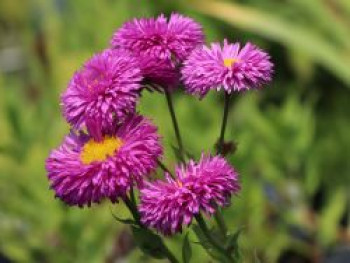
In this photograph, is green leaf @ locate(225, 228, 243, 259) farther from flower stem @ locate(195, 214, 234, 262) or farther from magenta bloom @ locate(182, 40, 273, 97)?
magenta bloom @ locate(182, 40, 273, 97)

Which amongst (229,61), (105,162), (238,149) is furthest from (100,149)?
(238,149)

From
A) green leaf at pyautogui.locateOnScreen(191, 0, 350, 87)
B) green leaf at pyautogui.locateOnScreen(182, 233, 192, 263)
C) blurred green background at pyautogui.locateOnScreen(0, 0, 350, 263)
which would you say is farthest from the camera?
green leaf at pyautogui.locateOnScreen(191, 0, 350, 87)

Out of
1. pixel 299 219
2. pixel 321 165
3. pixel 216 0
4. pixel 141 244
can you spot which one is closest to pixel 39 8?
pixel 216 0

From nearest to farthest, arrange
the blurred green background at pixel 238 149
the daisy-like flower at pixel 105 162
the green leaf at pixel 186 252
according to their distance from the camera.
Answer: the daisy-like flower at pixel 105 162, the green leaf at pixel 186 252, the blurred green background at pixel 238 149

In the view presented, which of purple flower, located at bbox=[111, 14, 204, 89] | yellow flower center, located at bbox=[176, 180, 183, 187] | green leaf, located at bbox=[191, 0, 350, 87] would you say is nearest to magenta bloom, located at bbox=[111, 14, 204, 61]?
purple flower, located at bbox=[111, 14, 204, 89]

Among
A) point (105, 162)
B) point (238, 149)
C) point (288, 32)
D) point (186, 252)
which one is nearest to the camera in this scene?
point (105, 162)

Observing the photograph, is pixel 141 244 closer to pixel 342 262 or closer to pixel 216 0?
pixel 342 262

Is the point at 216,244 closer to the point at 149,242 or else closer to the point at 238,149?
the point at 149,242

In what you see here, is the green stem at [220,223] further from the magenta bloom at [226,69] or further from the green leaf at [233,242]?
the magenta bloom at [226,69]

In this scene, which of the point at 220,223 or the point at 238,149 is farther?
Result: the point at 238,149

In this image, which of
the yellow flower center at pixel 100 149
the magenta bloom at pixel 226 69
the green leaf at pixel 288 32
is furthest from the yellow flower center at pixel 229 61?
the green leaf at pixel 288 32
